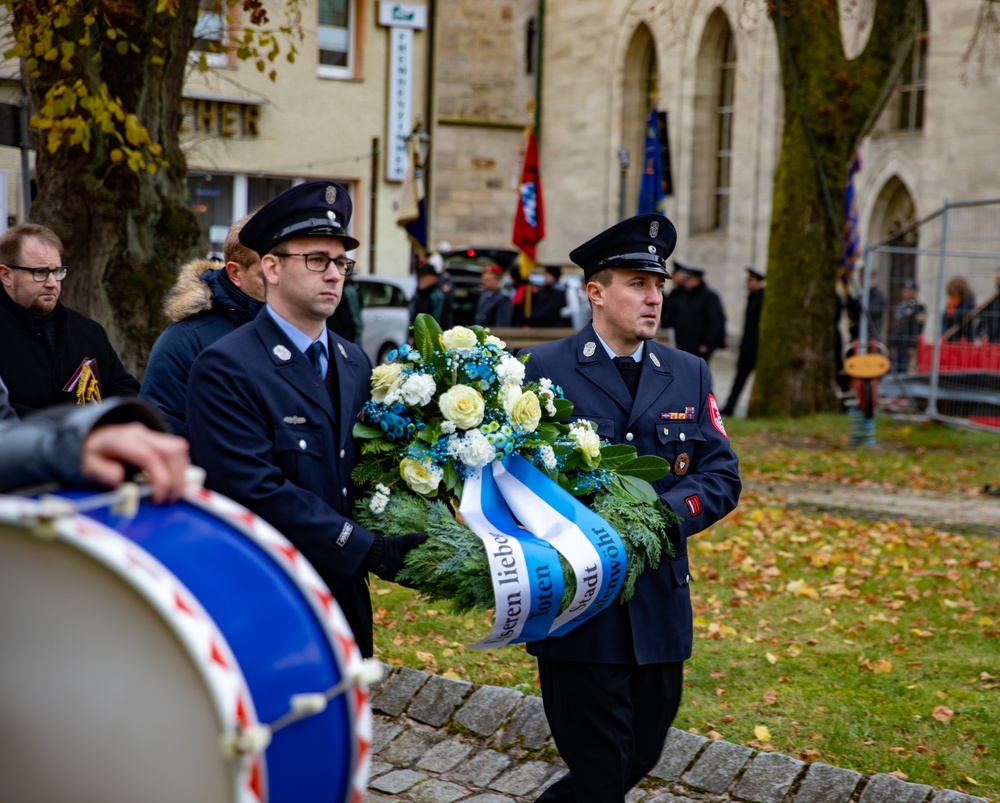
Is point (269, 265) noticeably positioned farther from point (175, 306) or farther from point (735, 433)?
point (735, 433)

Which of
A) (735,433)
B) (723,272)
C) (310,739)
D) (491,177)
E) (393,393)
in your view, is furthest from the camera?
(491,177)

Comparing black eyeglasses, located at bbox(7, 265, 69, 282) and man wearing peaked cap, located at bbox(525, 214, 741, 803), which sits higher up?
black eyeglasses, located at bbox(7, 265, 69, 282)

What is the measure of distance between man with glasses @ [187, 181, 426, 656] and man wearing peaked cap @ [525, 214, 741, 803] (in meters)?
0.72

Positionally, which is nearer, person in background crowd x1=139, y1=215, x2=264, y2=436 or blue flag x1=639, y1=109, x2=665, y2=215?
person in background crowd x1=139, y1=215, x2=264, y2=436

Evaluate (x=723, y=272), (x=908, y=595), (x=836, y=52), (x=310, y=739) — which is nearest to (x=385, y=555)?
(x=310, y=739)

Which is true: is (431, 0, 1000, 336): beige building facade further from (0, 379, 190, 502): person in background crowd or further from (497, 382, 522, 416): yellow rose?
(0, 379, 190, 502): person in background crowd

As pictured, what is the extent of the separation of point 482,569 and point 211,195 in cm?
2549

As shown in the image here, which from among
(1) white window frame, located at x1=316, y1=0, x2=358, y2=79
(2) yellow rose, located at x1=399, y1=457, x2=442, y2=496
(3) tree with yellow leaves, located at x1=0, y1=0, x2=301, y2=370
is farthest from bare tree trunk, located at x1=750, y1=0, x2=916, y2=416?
(2) yellow rose, located at x1=399, y1=457, x2=442, y2=496

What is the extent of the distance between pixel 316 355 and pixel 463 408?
18.9 inches

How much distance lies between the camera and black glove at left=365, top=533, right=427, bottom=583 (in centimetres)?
371

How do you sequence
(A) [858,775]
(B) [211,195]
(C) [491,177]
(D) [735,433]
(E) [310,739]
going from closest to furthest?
(E) [310,739]
(A) [858,775]
(D) [735,433]
(B) [211,195]
(C) [491,177]

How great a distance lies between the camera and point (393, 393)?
3.96 metres

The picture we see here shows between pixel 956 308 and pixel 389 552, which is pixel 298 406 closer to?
pixel 389 552

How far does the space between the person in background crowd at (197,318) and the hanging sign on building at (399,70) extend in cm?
2498
